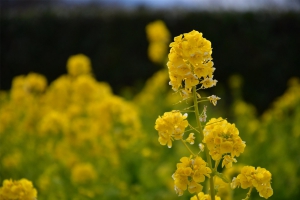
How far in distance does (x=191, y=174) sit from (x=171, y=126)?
0.17 m

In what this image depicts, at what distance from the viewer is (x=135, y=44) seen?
10.7 meters

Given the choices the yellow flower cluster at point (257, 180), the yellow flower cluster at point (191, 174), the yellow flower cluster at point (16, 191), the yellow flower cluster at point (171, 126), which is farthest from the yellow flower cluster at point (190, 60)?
the yellow flower cluster at point (16, 191)

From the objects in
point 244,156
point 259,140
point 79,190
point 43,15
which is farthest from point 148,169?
point 43,15

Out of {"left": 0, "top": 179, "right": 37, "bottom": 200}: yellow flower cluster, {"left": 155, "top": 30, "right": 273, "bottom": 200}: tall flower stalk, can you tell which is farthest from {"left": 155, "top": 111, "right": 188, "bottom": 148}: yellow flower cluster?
{"left": 0, "top": 179, "right": 37, "bottom": 200}: yellow flower cluster

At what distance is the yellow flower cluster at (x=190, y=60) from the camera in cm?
168

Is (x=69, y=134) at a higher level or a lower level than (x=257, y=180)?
higher

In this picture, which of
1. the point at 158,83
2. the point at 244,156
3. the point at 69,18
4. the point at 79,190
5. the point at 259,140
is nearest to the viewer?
the point at 79,190

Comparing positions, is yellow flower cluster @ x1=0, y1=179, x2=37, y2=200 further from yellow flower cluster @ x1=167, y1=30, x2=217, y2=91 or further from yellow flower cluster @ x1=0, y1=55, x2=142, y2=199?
yellow flower cluster @ x1=0, y1=55, x2=142, y2=199

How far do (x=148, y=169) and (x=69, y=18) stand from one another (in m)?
7.38

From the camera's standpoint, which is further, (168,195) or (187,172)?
(168,195)

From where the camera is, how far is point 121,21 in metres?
10.8

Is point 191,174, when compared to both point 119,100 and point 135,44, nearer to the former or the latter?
point 119,100

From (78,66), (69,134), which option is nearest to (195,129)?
(69,134)

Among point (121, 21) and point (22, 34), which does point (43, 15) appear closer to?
point (22, 34)
